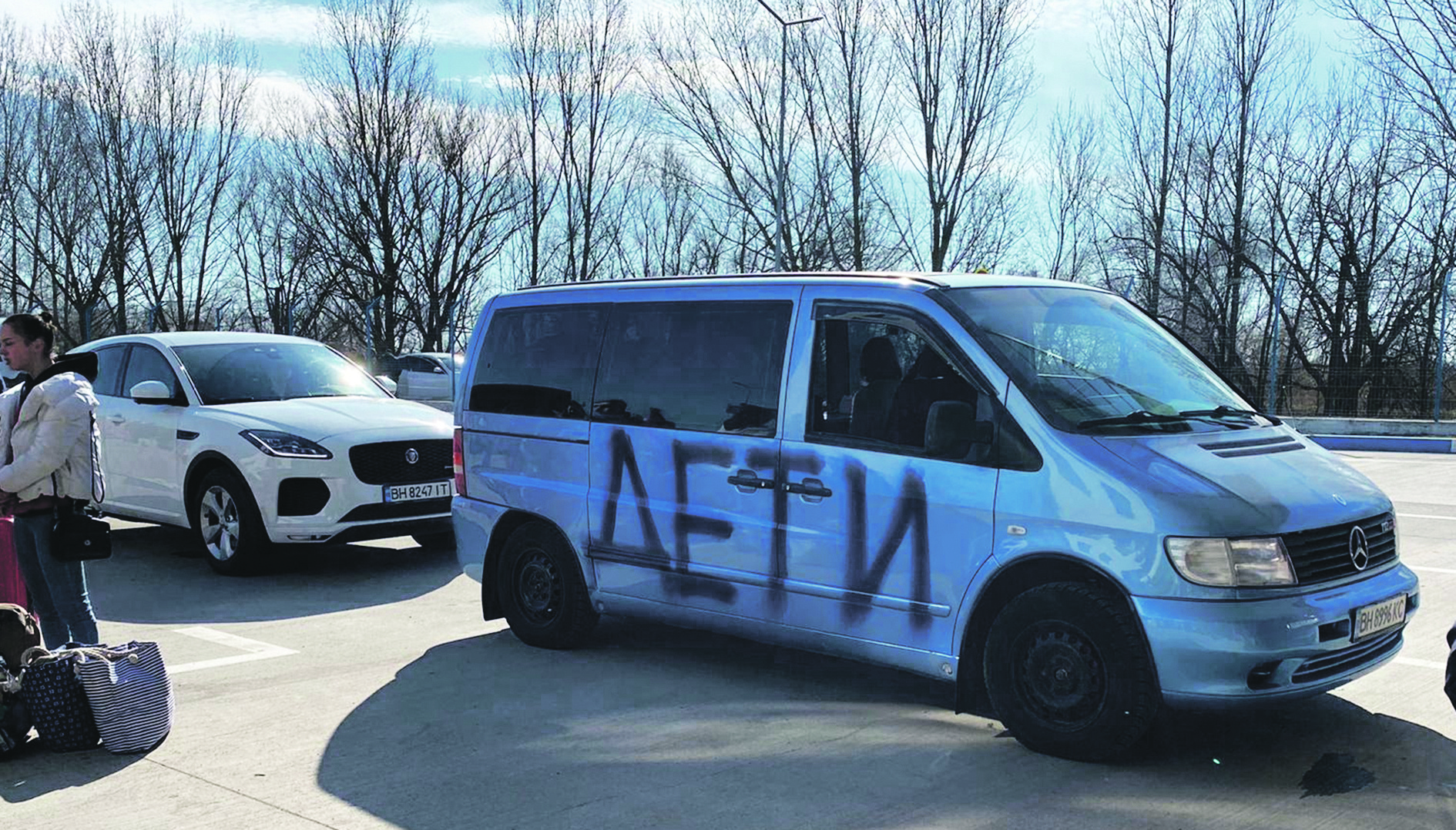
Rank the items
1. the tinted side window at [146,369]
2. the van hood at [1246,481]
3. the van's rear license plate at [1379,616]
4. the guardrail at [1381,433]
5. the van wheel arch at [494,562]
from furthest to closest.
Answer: the guardrail at [1381,433], the tinted side window at [146,369], the van wheel arch at [494,562], the van's rear license plate at [1379,616], the van hood at [1246,481]

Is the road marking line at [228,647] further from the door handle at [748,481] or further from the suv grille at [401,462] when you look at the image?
the door handle at [748,481]

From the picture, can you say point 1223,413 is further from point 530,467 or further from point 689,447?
point 530,467

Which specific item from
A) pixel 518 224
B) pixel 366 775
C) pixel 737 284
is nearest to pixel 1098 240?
pixel 518 224

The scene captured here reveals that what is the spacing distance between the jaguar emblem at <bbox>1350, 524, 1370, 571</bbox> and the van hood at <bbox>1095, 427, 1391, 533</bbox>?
0.06m

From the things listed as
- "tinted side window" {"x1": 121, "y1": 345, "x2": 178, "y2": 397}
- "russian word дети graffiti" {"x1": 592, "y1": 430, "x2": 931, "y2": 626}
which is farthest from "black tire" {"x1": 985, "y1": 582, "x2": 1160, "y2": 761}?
"tinted side window" {"x1": 121, "y1": 345, "x2": 178, "y2": 397}

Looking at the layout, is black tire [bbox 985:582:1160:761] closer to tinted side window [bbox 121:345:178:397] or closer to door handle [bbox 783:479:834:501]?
door handle [bbox 783:479:834:501]

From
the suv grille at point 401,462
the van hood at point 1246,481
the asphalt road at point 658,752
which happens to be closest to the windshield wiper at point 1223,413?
the van hood at point 1246,481

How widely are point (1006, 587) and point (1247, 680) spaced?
2.97 ft

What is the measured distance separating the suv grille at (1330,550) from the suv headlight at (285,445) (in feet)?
20.2

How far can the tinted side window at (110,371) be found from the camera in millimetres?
9789

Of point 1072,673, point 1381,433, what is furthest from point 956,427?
point 1381,433

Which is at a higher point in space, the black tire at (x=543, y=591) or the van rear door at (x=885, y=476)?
the van rear door at (x=885, y=476)

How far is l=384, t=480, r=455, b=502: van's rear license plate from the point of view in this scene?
27.9 ft

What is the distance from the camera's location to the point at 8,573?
238 inches
